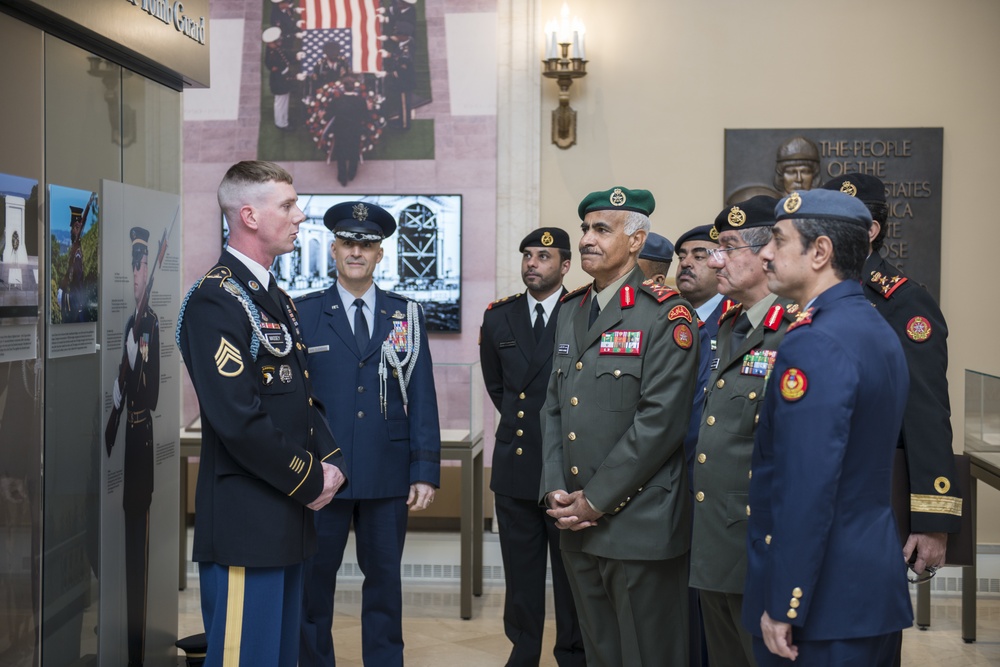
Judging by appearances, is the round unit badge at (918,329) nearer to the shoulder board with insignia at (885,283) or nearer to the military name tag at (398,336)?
the shoulder board with insignia at (885,283)

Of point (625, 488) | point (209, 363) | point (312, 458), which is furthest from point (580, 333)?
point (209, 363)

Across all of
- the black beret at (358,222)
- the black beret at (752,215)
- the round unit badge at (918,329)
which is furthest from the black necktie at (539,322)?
the round unit badge at (918,329)

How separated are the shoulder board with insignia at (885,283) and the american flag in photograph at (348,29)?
3.68 metres

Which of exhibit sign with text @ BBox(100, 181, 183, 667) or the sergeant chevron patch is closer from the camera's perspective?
the sergeant chevron patch

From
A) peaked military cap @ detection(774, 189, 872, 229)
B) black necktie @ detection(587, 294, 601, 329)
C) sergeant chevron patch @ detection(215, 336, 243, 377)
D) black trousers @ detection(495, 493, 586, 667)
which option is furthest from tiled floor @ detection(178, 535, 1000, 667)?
peaked military cap @ detection(774, 189, 872, 229)

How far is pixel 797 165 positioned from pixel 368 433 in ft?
10.2

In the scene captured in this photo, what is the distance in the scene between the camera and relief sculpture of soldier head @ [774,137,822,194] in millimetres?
5340

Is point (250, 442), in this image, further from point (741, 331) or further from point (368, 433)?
point (741, 331)

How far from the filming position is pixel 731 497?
8.20 feet

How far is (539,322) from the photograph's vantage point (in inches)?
158

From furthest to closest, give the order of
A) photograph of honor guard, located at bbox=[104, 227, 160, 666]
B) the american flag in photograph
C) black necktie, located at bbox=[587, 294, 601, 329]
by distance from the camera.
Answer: the american flag in photograph → photograph of honor guard, located at bbox=[104, 227, 160, 666] → black necktie, located at bbox=[587, 294, 601, 329]

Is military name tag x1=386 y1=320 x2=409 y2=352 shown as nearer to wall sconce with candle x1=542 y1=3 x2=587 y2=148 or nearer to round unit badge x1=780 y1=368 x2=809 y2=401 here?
round unit badge x1=780 y1=368 x2=809 y2=401

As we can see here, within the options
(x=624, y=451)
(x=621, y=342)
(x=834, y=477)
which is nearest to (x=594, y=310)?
(x=621, y=342)

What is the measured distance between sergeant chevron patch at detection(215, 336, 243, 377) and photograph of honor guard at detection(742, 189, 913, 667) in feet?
4.21
